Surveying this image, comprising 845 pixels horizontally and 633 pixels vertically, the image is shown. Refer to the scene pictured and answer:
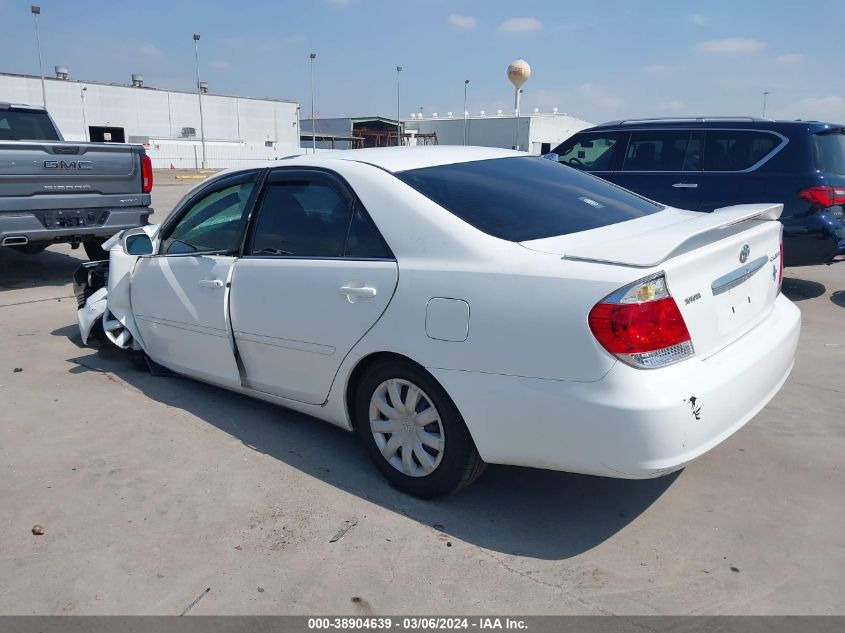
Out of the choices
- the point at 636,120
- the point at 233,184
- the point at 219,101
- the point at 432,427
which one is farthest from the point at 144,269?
the point at 219,101

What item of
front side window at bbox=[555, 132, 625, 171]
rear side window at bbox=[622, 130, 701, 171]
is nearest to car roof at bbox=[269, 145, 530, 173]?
rear side window at bbox=[622, 130, 701, 171]

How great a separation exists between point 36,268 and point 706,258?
28.9ft

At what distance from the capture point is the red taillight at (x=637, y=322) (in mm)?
2473

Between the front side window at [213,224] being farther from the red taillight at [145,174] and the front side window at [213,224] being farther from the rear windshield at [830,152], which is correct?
the rear windshield at [830,152]

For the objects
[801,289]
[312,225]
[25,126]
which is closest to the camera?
[312,225]

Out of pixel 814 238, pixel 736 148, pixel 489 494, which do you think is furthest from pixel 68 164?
pixel 814 238

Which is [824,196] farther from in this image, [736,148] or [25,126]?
[25,126]

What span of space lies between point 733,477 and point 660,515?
0.59 metres

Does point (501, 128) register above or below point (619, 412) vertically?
above

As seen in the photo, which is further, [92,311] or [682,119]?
[682,119]

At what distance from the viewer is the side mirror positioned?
451cm

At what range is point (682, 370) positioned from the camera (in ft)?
8.39

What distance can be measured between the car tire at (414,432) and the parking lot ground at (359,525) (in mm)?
140

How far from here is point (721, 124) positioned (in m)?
7.53
